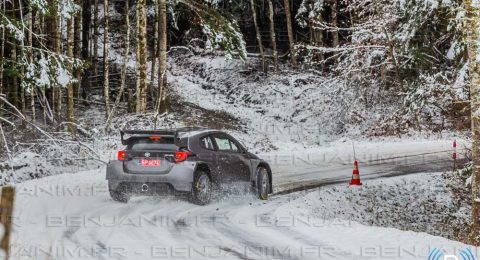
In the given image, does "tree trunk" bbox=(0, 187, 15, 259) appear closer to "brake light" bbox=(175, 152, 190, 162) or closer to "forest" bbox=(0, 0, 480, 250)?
"brake light" bbox=(175, 152, 190, 162)

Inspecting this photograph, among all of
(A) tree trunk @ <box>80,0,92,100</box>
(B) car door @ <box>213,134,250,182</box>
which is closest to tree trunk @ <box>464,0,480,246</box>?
(B) car door @ <box>213,134,250,182</box>

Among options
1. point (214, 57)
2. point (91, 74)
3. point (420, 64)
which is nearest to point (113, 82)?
point (91, 74)

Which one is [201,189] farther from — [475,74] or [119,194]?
[475,74]

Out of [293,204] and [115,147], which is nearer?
[293,204]

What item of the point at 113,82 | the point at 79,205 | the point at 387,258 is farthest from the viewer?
the point at 113,82

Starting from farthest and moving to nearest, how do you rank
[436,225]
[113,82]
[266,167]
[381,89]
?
1. [113,82]
2. [381,89]
3. [436,225]
4. [266,167]

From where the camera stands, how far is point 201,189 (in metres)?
11.1

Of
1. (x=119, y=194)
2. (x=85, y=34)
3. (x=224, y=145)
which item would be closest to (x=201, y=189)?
(x=224, y=145)

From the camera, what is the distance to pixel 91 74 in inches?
1377

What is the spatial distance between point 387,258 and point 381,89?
1887 cm

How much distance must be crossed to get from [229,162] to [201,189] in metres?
1.08

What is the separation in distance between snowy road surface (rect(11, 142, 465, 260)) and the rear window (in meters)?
1.17

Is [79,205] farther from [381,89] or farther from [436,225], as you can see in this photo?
[381,89]

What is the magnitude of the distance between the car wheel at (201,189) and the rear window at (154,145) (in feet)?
2.43
